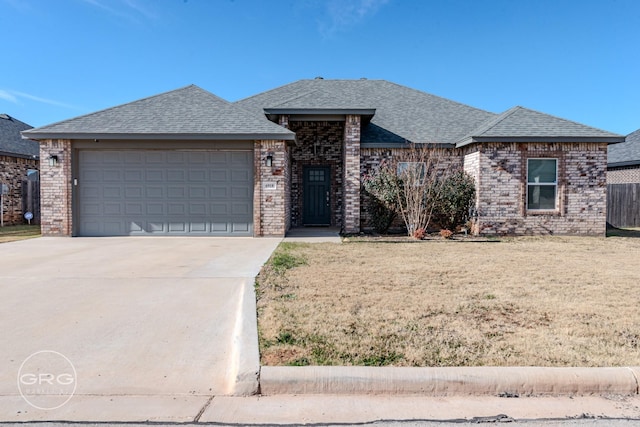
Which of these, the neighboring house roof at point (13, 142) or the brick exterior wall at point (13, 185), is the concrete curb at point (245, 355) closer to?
the brick exterior wall at point (13, 185)

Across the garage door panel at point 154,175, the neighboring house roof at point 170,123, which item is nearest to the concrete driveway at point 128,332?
the garage door panel at point 154,175

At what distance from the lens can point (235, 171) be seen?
1351cm

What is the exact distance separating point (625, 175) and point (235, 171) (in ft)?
59.7

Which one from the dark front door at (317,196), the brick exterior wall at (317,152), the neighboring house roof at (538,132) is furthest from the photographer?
the dark front door at (317,196)

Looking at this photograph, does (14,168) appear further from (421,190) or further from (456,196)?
(456,196)

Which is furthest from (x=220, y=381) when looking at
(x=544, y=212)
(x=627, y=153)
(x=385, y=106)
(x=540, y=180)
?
(x=627, y=153)

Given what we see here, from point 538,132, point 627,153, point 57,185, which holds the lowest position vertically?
point 57,185

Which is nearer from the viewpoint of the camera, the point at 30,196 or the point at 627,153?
the point at 30,196

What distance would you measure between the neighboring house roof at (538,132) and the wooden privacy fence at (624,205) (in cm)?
614

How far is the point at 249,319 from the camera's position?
4.87 meters

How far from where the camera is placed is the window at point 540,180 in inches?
546

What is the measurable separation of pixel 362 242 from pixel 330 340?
26.3ft

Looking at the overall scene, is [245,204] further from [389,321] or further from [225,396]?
[225,396]

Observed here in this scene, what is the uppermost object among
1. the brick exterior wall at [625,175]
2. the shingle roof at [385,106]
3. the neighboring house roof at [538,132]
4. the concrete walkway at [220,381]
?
the shingle roof at [385,106]
